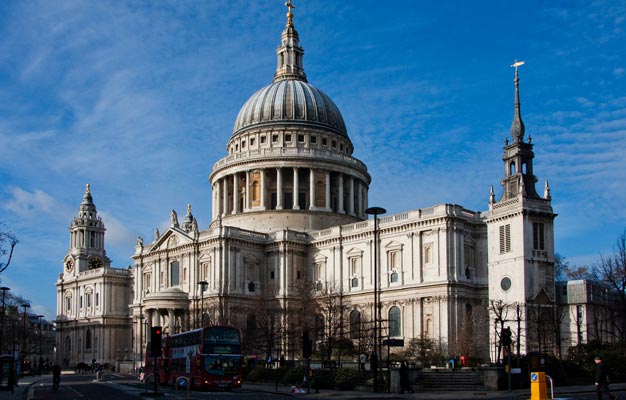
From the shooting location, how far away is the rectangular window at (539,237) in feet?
250

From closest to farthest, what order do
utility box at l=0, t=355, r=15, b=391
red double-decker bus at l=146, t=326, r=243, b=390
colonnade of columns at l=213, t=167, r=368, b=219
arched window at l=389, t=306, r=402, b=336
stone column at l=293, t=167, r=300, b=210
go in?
utility box at l=0, t=355, r=15, b=391
red double-decker bus at l=146, t=326, r=243, b=390
arched window at l=389, t=306, r=402, b=336
stone column at l=293, t=167, r=300, b=210
colonnade of columns at l=213, t=167, r=368, b=219

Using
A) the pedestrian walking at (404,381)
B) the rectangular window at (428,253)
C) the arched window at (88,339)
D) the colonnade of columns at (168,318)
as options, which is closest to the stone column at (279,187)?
the colonnade of columns at (168,318)

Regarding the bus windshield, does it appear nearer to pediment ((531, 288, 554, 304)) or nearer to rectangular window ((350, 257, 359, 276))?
pediment ((531, 288, 554, 304))

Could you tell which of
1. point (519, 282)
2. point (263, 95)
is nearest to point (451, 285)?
point (519, 282)

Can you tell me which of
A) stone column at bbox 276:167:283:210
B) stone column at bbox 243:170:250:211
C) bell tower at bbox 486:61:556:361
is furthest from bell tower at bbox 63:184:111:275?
bell tower at bbox 486:61:556:361

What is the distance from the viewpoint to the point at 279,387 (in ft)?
205

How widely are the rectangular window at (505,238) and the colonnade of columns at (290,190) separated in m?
37.1

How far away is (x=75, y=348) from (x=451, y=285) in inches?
3127

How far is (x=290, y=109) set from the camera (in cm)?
12025

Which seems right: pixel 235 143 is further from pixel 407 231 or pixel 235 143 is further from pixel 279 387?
pixel 279 387

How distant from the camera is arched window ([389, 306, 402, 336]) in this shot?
91.6 m

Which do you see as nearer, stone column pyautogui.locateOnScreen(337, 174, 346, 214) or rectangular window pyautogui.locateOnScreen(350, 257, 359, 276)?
rectangular window pyautogui.locateOnScreen(350, 257, 359, 276)

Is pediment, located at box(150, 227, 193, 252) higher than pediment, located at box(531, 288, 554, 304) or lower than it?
higher

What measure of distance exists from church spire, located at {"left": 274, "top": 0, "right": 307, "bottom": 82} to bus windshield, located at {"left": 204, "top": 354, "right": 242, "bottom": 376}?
247 feet
